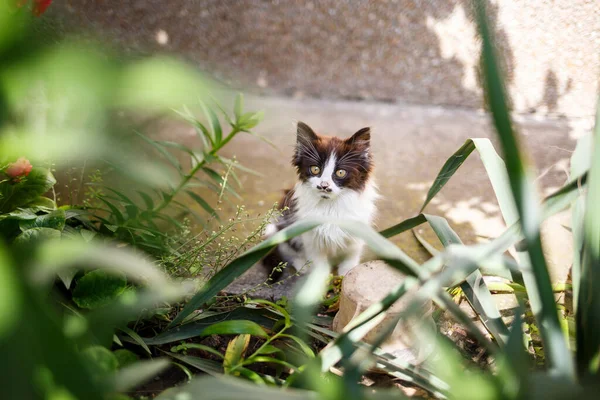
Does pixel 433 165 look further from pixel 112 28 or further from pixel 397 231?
pixel 112 28

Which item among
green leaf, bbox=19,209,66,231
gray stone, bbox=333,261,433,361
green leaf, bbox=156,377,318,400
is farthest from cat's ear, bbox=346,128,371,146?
green leaf, bbox=156,377,318,400

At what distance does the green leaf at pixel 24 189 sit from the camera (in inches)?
68.9

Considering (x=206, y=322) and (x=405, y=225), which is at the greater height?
(x=405, y=225)

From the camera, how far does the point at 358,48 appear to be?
377 cm

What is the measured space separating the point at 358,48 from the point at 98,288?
9.27ft

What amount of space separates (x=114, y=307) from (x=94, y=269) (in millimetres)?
652

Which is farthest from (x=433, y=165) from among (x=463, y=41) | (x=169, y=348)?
(x=169, y=348)

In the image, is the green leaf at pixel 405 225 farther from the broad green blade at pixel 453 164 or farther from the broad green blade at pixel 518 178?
the broad green blade at pixel 518 178

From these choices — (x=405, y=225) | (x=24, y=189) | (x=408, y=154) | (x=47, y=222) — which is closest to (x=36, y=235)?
(x=47, y=222)

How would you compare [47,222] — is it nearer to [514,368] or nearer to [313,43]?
[514,368]

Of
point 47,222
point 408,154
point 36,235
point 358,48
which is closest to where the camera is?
point 36,235

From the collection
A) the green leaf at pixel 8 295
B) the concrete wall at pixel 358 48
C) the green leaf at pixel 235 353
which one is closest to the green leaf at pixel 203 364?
the green leaf at pixel 235 353

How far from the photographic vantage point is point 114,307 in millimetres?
965

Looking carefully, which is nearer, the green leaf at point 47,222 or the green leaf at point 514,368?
the green leaf at point 514,368
